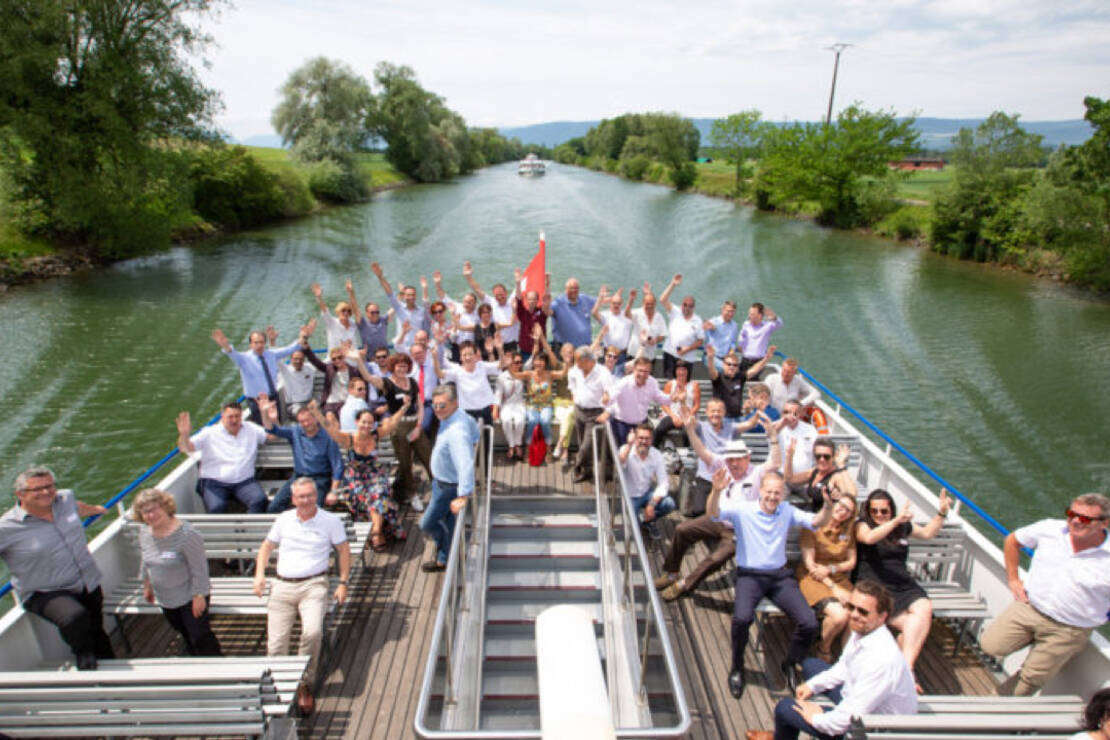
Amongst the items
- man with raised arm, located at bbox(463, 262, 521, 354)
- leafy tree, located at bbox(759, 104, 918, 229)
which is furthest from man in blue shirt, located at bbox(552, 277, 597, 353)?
leafy tree, located at bbox(759, 104, 918, 229)

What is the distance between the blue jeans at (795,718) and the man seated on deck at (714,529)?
48.5 inches

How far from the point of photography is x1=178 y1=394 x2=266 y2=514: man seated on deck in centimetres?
607

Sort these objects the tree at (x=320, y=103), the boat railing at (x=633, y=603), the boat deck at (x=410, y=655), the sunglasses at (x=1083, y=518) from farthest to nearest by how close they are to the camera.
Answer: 1. the tree at (x=320, y=103)
2. the boat deck at (x=410, y=655)
3. the sunglasses at (x=1083, y=518)
4. the boat railing at (x=633, y=603)

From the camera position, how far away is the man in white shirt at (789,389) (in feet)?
→ 24.0

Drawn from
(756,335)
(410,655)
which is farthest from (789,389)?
(410,655)

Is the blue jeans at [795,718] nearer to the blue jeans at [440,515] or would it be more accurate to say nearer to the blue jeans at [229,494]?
the blue jeans at [440,515]

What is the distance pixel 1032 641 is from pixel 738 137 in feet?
184

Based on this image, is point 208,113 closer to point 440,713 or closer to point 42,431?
point 42,431

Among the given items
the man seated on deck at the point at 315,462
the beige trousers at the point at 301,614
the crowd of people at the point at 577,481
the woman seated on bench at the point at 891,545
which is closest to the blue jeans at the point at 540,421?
the crowd of people at the point at 577,481

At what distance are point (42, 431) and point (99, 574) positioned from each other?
984cm

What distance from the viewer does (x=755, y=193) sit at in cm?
4984

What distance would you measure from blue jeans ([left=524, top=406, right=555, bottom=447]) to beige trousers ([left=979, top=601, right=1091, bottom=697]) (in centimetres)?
444

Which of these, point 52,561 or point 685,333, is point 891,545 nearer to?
point 685,333

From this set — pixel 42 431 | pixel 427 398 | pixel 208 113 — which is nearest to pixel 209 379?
pixel 42 431
